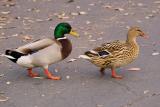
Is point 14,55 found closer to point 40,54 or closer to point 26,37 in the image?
point 40,54

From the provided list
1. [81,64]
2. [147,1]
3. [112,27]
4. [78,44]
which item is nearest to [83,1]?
[147,1]

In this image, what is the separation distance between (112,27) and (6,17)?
2.34 m

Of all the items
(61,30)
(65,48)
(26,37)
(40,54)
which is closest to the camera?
(40,54)

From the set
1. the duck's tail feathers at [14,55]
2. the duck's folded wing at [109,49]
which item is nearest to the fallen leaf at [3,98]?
the duck's tail feathers at [14,55]

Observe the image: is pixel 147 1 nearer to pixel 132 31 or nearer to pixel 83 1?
pixel 83 1

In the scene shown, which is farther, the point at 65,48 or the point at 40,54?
the point at 65,48

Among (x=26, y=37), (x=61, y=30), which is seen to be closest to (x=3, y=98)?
(x=61, y=30)

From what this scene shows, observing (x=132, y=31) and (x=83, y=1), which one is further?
(x=83, y=1)

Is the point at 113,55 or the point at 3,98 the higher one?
the point at 113,55

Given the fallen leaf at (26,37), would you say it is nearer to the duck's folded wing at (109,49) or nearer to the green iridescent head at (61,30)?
the green iridescent head at (61,30)

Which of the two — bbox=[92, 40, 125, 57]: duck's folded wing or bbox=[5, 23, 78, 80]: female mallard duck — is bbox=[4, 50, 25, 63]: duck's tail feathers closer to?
bbox=[5, 23, 78, 80]: female mallard duck

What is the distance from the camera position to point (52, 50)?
25.0 ft

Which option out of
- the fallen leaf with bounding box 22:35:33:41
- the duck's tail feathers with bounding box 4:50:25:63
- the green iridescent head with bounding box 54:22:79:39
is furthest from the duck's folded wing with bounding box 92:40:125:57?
the fallen leaf with bounding box 22:35:33:41

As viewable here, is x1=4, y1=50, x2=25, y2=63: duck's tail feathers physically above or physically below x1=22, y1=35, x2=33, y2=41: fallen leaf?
above
